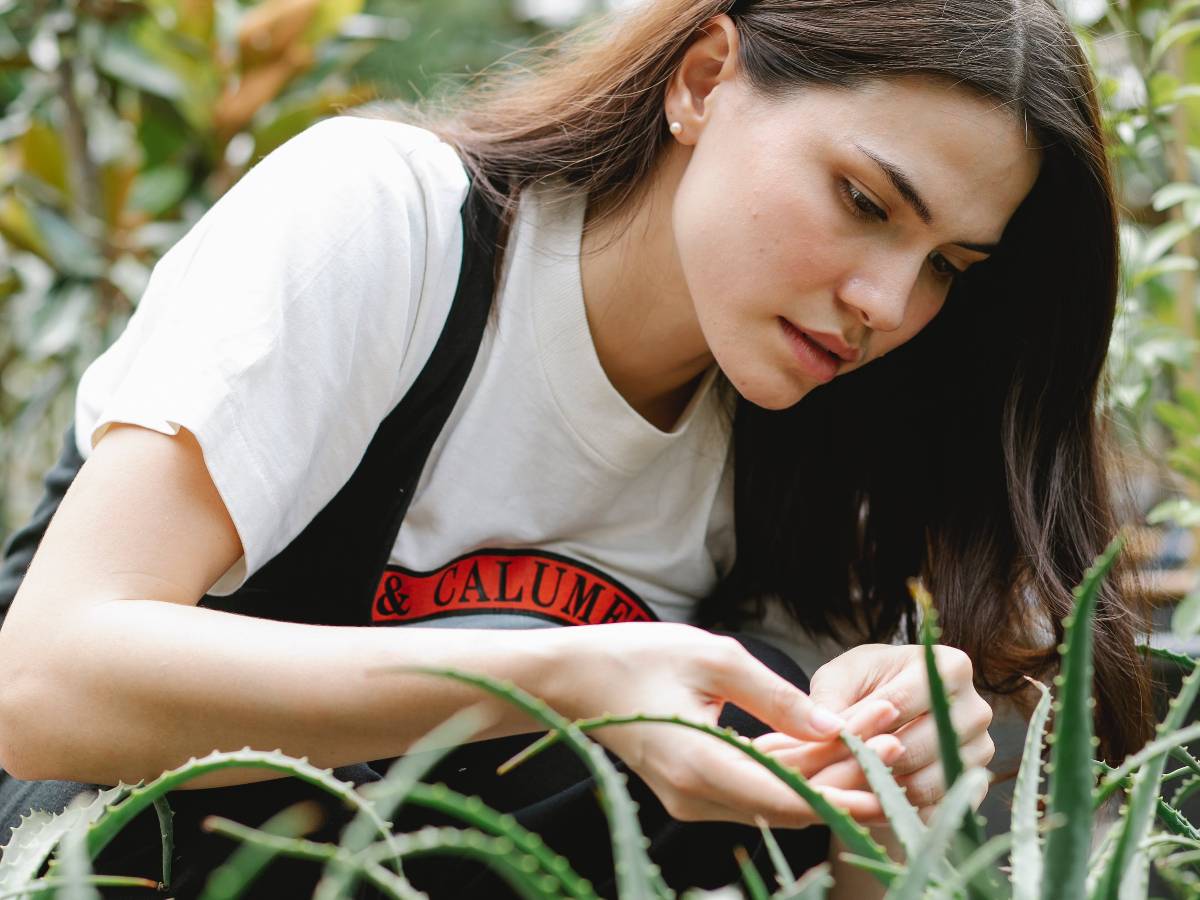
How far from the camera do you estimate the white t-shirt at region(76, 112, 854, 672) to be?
106cm

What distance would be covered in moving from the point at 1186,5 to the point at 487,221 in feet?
2.97

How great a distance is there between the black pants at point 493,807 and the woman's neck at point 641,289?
0.41 meters

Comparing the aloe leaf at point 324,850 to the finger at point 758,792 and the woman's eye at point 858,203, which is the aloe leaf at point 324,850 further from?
the woman's eye at point 858,203

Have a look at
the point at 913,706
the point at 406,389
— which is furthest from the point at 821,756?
the point at 406,389

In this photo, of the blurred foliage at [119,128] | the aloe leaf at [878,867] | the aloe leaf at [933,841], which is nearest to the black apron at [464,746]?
the aloe leaf at [878,867]

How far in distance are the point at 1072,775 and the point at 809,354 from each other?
0.69 meters

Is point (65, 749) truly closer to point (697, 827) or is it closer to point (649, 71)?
point (697, 827)

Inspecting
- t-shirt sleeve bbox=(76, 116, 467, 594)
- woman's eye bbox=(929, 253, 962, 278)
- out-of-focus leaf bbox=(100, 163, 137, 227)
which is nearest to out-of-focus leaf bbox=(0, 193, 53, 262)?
out-of-focus leaf bbox=(100, 163, 137, 227)

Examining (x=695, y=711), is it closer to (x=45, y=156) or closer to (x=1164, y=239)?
(x=1164, y=239)

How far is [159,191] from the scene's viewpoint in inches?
120

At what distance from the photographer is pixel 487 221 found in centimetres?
133

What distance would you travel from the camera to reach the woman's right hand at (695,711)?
2.62 ft

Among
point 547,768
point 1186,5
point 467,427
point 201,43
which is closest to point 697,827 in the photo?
point 547,768

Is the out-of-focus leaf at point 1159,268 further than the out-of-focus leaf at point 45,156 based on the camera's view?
No
